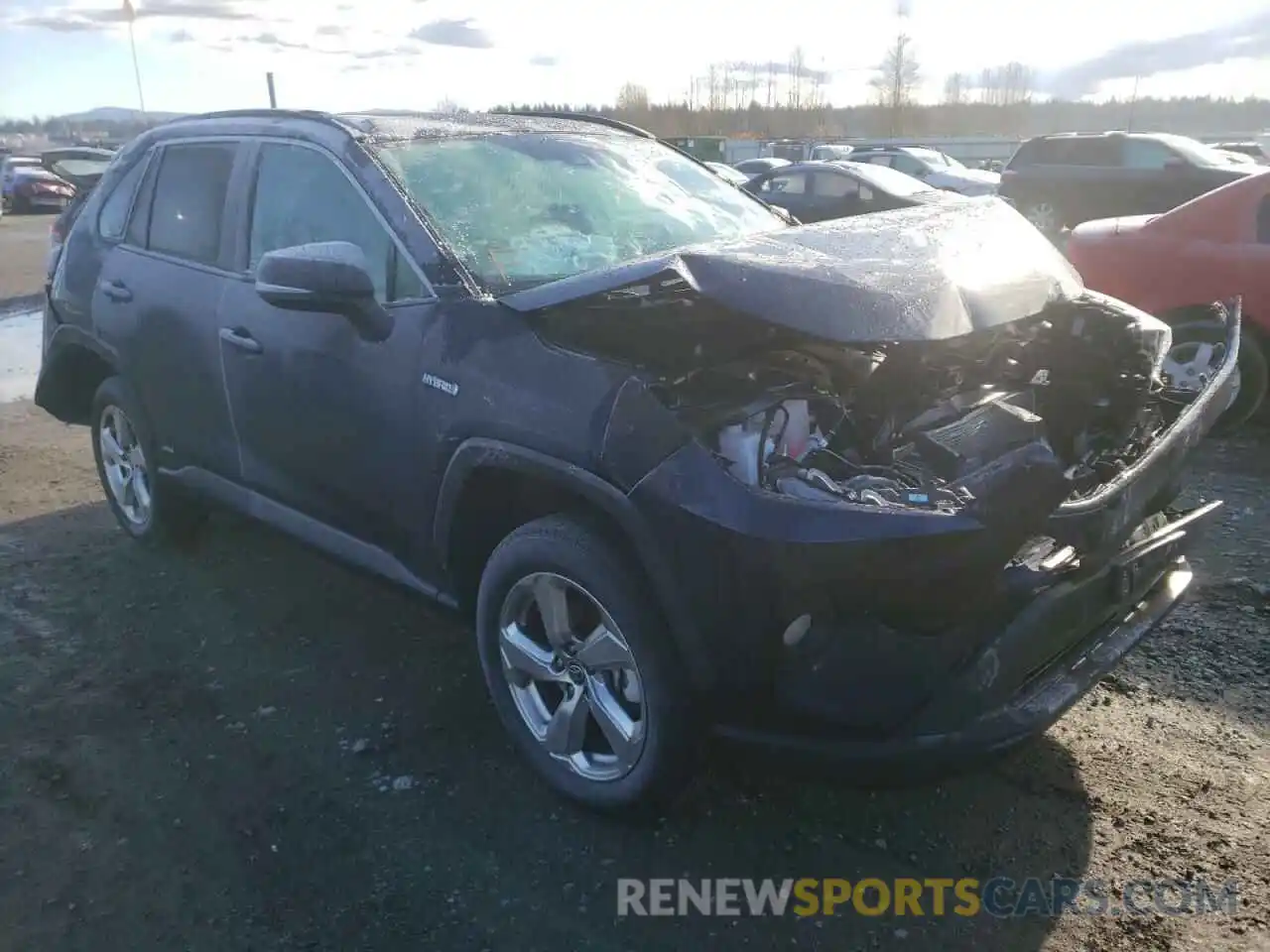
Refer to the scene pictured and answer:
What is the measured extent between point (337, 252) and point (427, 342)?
14.6 inches

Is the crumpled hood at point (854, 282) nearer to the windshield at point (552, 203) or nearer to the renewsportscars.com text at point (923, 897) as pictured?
the windshield at point (552, 203)

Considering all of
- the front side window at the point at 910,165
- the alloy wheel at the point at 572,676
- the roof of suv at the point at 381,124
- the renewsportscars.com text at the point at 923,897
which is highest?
the roof of suv at the point at 381,124

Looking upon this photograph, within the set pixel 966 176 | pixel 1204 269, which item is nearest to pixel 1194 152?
pixel 966 176

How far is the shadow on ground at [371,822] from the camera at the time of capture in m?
2.60

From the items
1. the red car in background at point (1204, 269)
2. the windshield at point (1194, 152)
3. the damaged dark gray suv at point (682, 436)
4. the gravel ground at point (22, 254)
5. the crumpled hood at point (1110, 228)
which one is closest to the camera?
the damaged dark gray suv at point (682, 436)

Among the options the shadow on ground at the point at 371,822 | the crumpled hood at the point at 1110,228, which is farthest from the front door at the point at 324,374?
the crumpled hood at the point at 1110,228

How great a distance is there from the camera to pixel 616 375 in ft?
8.59

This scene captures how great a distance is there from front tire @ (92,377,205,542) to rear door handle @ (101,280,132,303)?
0.37 meters

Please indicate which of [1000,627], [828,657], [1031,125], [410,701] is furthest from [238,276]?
[1031,125]

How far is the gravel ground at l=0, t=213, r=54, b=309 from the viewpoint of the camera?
14197mm

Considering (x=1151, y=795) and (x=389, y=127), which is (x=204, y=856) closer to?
(x=389, y=127)

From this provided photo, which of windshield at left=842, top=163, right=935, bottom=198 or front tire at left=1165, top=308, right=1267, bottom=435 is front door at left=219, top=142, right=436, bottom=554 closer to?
front tire at left=1165, top=308, right=1267, bottom=435

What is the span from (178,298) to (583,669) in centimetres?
247

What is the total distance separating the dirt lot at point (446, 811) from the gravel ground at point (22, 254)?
11197mm
